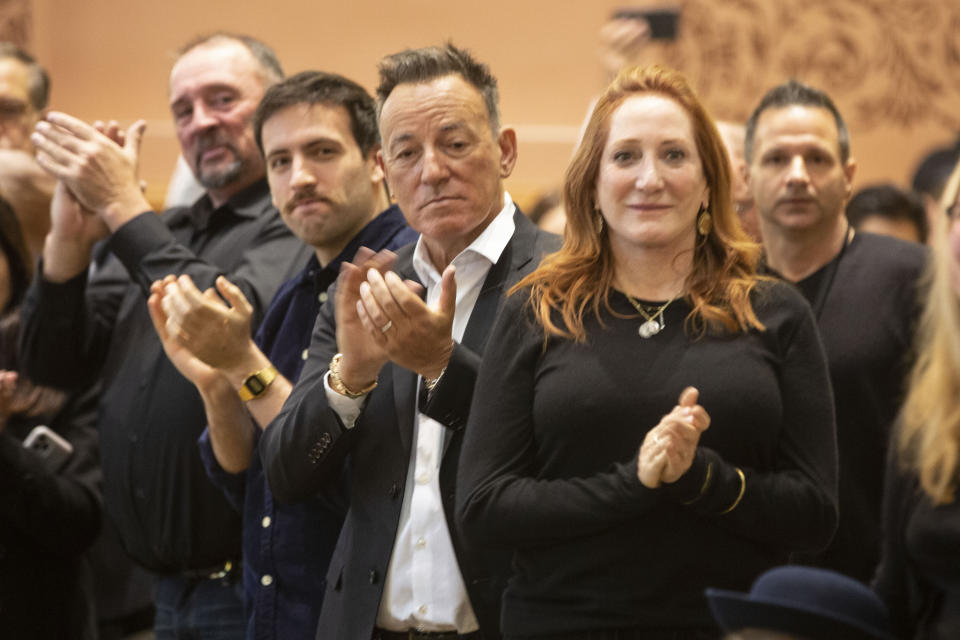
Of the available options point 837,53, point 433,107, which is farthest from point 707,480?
point 837,53

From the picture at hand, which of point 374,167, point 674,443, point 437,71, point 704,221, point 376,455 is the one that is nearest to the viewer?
point 674,443

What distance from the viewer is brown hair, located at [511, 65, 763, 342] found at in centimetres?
181

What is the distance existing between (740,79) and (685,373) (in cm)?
351

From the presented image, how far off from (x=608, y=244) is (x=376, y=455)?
20.9 inches

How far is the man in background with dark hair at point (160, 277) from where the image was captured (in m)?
2.70

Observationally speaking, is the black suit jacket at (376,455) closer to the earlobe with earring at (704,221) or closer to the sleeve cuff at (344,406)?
the sleeve cuff at (344,406)

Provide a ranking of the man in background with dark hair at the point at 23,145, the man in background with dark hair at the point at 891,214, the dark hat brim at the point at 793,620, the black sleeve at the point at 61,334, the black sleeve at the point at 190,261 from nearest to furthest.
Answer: the dark hat brim at the point at 793,620 → the black sleeve at the point at 190,261 → the black sleeve at the point at 61,334 → the man in background with dark hair at the point at 23,145 → the man in background with dark hair at the point at 891,214

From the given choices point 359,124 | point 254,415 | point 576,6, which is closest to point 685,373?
point 254,415

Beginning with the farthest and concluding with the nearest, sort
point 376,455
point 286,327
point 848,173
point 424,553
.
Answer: point 848,173
point 286,327
point 376,455
point 424,553

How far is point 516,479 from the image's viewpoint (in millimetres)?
1762

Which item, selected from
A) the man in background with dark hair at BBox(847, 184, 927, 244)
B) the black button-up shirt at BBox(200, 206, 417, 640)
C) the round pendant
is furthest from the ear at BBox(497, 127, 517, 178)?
the man in background with dark hair at BBox(847, 184, 927, 244)

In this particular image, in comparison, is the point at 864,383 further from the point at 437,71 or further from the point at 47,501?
the point at 47,501

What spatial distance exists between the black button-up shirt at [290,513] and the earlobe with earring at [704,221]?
0.76 meters

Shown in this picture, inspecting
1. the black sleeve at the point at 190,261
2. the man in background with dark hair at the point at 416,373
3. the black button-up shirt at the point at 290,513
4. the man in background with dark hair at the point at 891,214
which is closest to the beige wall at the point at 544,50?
the man in background with dark hair at the point at 891,214
